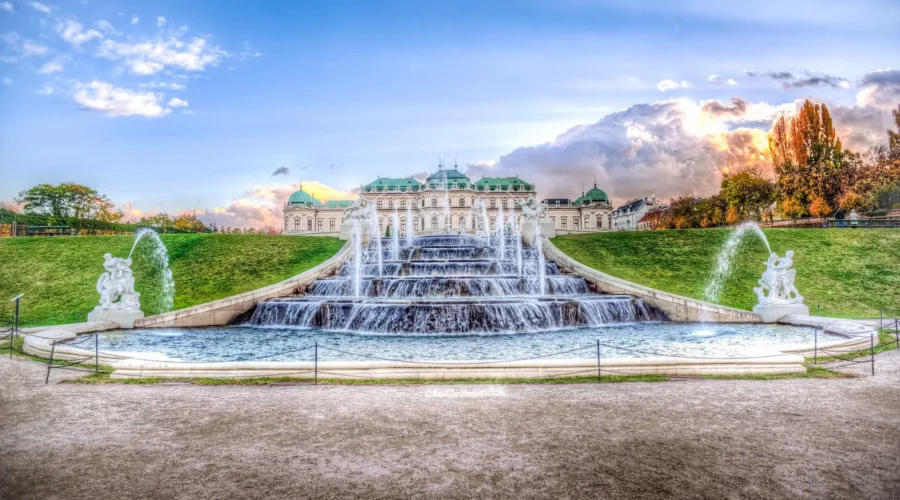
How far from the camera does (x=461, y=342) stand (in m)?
16.3

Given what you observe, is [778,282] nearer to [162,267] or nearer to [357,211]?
[357,211]

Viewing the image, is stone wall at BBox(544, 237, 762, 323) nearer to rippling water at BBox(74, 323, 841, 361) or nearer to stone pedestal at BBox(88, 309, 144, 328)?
rippling water at BBox(74, 323, 841, 361)

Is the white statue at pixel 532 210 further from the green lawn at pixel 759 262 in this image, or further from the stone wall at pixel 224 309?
the stone wall at pixel 224 309

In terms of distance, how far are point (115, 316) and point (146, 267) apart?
10.8 meters

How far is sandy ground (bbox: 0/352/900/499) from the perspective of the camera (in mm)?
5227

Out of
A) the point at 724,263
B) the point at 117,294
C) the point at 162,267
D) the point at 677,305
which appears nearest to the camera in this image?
the point at 117,294

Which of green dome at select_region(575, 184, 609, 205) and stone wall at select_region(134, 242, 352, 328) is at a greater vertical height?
green dome at select_region(575, 184, 609, 205)

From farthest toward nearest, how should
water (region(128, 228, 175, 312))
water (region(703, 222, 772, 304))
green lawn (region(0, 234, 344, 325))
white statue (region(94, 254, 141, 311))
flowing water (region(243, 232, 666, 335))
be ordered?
1. water (region(703, 222, 772, 304))
2. water (region(128, 228, 175, 312))
3. green lawn (region(0, 234, 344, 325))
4. white statue (region(94, 254, 141, 311))
5. flowing water (region(243, 232, 666, 335))

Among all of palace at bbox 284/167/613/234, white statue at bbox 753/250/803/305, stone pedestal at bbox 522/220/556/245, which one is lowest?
white statue at bbox 753/250/803/305

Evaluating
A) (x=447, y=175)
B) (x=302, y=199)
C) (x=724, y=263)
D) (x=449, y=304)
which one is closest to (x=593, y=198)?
(x=447, y=175)

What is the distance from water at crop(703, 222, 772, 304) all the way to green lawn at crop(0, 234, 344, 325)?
21.3 meters

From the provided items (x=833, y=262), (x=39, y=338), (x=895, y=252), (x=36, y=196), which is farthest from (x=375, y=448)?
(x=36, y=196)

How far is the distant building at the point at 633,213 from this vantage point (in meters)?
137

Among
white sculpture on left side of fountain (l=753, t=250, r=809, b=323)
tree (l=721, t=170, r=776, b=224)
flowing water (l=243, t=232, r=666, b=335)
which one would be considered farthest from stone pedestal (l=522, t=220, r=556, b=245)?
tree (l=721, t=170, r=776, b=224)
